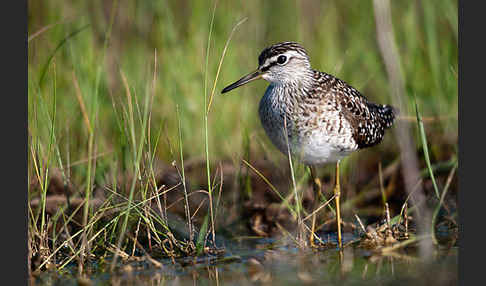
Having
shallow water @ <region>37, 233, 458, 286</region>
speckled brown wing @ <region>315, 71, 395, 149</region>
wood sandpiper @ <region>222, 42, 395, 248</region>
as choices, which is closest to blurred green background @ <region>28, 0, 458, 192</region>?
speckled brown wing @ <region>315, 71, 395, 149</region>

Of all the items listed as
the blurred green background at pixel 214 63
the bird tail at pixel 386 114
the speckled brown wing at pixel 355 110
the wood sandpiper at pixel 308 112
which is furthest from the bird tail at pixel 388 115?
the blurred green background at pixel 214 63

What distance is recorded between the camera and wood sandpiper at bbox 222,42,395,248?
7180mm

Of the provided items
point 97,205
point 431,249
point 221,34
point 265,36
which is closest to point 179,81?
point 221,34

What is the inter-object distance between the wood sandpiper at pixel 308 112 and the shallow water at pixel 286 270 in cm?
68

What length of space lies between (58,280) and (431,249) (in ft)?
11.8

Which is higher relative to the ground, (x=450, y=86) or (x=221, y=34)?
(x=221, y=34)

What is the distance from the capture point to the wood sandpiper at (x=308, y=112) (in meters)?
7.18

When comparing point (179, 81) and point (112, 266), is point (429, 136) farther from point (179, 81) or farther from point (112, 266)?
point (112, 266)

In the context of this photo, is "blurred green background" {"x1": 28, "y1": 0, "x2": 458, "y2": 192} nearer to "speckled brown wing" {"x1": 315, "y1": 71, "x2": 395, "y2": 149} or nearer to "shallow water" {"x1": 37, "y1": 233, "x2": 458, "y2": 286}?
"speckled brown wing" {"x1": 315, "y1": 71, "x2": 395, "y2": 149}

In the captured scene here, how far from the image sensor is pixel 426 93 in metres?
9.90

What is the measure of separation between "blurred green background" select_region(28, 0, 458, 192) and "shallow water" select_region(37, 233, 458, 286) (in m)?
2.22

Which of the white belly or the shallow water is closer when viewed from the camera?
the shallow water

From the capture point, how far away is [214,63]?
10.5 m

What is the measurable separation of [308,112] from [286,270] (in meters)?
2.00
